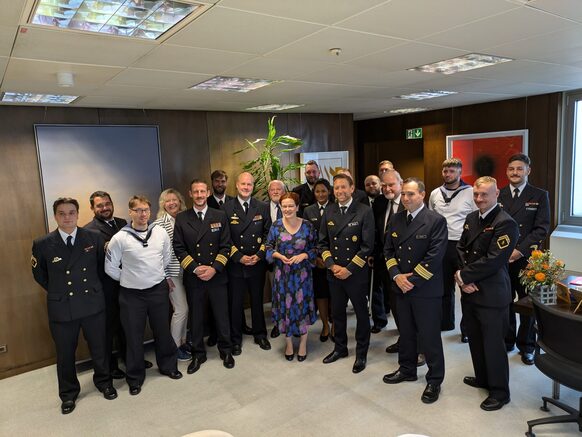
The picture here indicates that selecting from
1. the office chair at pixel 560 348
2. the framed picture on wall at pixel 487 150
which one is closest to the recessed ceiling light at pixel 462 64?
the office chair at pixel 560 348

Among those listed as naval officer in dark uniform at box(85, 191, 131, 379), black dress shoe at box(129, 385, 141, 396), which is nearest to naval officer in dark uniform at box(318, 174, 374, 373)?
black dress shoe at box(129, 385, 141, 396)

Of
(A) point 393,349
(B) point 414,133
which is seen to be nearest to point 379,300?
(A) point 393,349

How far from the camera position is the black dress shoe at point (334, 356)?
398 centimetres

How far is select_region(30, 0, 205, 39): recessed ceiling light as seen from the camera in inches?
76.9

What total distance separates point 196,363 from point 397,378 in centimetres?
182

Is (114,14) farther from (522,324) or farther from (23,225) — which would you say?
(522,324)

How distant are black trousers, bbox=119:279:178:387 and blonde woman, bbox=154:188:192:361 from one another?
1.00 feet

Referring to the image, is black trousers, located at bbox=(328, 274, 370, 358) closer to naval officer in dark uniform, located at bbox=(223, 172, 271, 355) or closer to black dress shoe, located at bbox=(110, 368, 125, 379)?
naval officer in dark uniform, located at bbox=(223, 172, 271, 355)

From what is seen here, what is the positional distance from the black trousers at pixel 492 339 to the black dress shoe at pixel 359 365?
3.27 feet

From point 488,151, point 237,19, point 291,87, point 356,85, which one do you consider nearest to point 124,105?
point 291,87

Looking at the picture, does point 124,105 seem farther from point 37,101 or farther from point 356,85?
point 356,85

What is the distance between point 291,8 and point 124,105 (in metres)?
3.23

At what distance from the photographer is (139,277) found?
3.52 metres

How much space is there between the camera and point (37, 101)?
13.5ft
